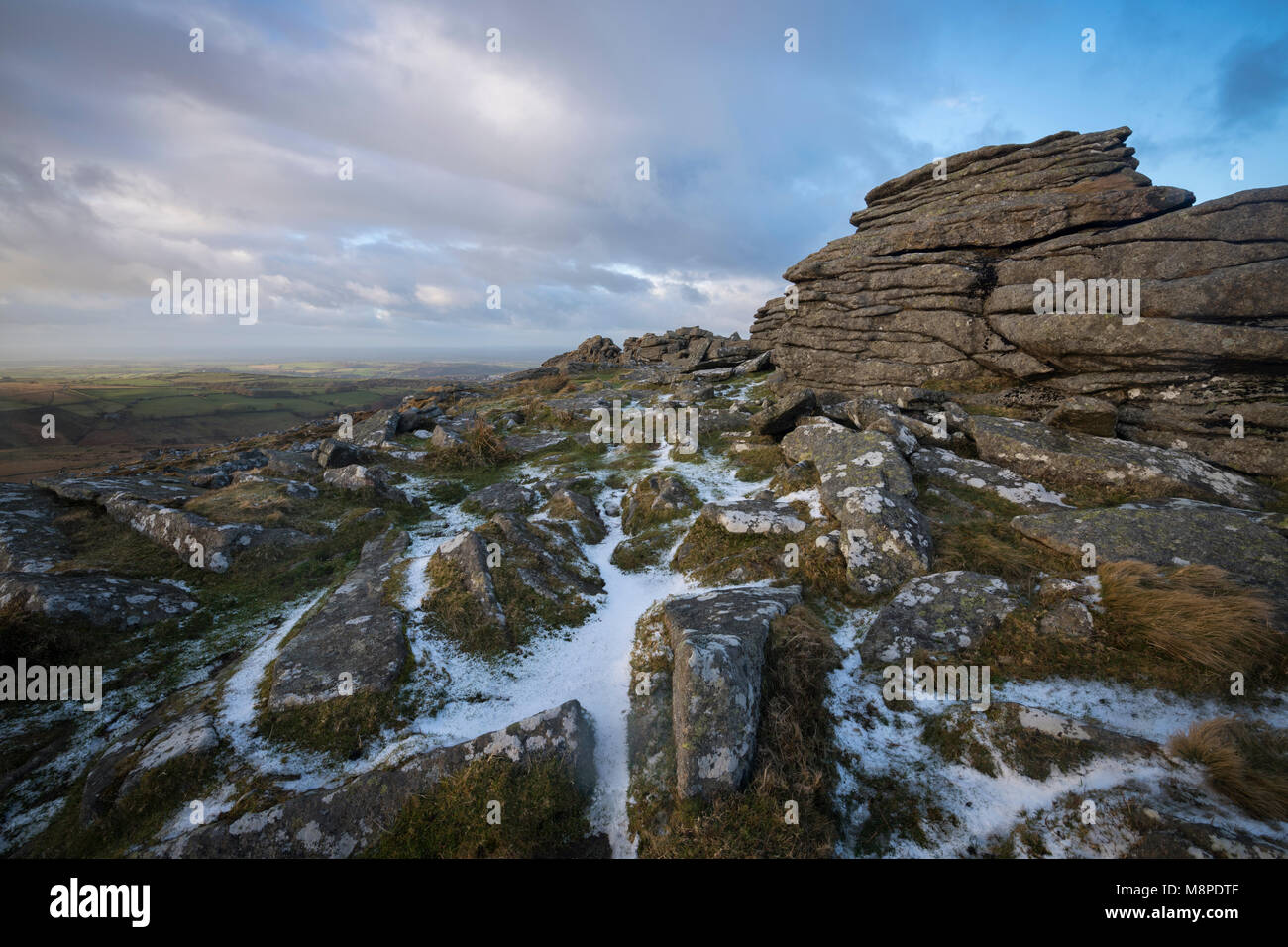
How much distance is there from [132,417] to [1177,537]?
106 meters

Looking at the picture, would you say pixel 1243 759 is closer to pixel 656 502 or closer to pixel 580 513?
pixel 656 502

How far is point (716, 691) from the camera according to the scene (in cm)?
605

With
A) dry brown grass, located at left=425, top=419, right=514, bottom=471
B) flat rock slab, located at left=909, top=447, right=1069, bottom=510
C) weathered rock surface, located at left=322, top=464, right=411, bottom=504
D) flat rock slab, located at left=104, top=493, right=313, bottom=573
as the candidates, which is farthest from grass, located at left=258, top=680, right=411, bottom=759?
flat rock slab, located at left=909, top=447, right=1069, bottom=510

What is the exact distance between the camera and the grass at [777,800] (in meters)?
4.78

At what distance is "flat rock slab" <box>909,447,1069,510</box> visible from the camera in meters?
11.6

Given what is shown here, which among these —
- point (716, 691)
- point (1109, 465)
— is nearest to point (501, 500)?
point (716, 691)

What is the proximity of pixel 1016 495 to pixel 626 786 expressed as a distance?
12280 millimetres

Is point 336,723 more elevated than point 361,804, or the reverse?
point 336,723

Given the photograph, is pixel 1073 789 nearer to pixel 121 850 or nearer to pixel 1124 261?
pixel 121 850

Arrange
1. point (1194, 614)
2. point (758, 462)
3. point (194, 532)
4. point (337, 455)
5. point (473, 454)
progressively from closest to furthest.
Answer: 1. point (1194, 614)
2. point (194, 532)
3. point (758, 462)
4. point (337, 455)
5. point (473, 454)

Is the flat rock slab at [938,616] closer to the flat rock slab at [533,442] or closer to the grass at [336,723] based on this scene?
the grass at [336,723]

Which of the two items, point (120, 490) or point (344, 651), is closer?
point (344, 651)

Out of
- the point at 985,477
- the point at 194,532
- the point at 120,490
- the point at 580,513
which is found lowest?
the point at 194,532

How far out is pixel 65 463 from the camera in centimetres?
4066
